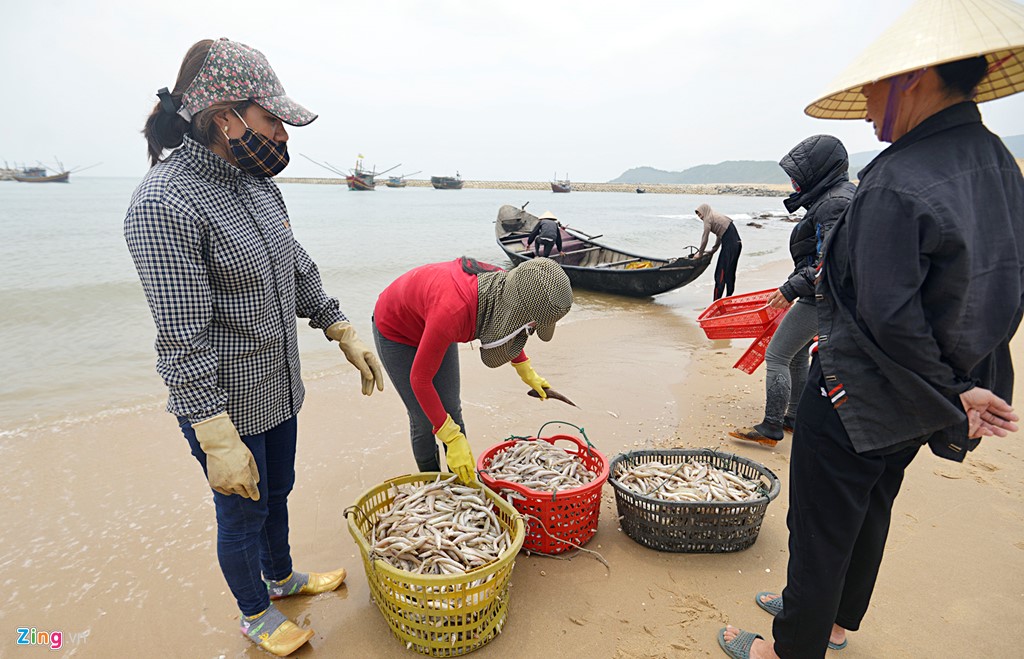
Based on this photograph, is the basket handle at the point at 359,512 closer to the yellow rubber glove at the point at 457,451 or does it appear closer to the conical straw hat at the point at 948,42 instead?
the yellow rubber glove at the point at 457,451

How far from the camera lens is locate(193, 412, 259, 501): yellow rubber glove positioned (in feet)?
7.39

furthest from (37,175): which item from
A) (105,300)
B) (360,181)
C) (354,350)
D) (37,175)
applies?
(354,350)

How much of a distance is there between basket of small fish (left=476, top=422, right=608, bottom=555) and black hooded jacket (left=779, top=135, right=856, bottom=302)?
225cm

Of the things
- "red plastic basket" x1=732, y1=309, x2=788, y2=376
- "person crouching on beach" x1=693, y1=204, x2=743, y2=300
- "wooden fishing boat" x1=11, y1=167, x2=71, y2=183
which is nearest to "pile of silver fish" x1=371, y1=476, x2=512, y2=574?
"red plastic basket" x1=732, y1=309, x2=788, y2=376

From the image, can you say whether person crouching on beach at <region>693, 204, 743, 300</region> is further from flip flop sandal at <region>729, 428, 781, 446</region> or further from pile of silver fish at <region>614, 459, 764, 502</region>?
pile of silver fish at <region>614, 459, 764, 502</region>

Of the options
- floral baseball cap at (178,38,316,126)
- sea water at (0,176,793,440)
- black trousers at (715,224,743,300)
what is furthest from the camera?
black trousers at (715,224,743,300)

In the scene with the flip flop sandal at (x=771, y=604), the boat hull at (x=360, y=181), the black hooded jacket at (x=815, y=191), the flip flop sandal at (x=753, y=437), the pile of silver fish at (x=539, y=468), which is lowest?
the flip flop sandal at (x=771, y=604)

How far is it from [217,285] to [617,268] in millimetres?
11734

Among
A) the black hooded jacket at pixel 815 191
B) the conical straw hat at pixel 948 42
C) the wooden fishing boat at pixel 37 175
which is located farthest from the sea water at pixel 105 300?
the wooden fishing boat at pixel 37 175

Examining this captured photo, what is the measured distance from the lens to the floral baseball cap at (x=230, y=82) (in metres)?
2.25

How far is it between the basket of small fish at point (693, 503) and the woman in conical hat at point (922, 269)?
128cm

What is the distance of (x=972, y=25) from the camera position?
1.71 meters

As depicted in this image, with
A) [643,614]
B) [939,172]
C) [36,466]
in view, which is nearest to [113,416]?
[36,466]

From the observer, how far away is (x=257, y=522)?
2654 mm
